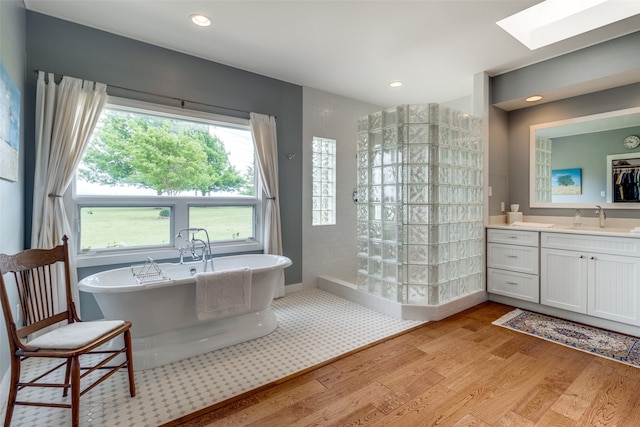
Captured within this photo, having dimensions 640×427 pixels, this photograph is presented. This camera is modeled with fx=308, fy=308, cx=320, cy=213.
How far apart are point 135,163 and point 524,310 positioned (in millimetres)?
4433

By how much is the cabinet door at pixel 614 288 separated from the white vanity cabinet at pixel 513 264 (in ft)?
1.53

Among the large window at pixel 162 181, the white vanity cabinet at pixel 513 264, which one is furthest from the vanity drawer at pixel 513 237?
the large window at pixel 162 181

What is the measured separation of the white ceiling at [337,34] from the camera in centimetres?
250

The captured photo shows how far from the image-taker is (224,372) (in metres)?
2.21

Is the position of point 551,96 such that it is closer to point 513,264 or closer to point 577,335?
point 513,264

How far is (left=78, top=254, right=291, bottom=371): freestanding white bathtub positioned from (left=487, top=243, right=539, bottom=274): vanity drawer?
2546mm

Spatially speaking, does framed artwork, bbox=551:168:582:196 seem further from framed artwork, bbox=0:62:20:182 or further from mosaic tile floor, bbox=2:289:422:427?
framed artwork, bbox=0:62:20:182

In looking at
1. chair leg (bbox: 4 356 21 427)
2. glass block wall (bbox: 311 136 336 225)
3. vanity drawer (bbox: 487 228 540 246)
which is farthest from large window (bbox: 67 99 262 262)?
vanity drawer (bbox: 487 228 540 246)

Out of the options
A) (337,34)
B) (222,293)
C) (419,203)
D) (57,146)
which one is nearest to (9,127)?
(57,146)

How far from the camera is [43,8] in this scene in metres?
2.54

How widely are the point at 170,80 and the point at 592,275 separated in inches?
181

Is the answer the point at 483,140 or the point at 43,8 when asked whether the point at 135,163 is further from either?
the point at 483,140

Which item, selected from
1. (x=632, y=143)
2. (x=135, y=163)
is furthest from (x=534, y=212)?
(x=135, y=163)

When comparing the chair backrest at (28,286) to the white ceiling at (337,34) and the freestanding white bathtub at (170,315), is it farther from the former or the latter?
the white ceiling at (337,34)
